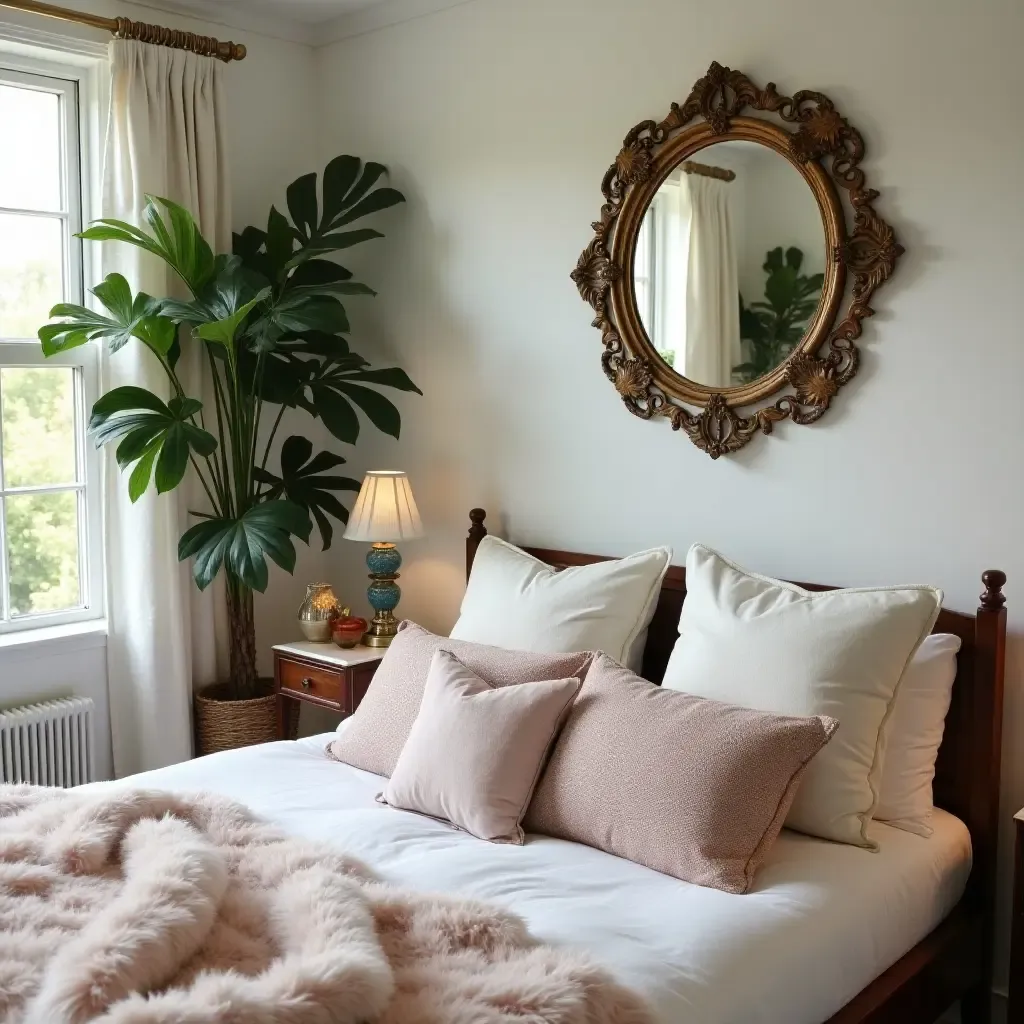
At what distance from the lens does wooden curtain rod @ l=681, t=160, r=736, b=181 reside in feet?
9.78

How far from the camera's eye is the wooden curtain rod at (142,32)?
3.38m

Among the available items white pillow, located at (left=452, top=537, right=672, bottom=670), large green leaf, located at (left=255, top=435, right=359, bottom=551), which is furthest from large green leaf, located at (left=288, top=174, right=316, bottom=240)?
white pillow, located at (left=452, top=537, right=672, bottom=670)

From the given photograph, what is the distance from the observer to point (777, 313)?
291cm

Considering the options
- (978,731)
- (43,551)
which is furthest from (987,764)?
(43,551)

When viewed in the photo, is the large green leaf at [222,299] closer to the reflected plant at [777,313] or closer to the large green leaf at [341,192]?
the large green leaf at [341,192]

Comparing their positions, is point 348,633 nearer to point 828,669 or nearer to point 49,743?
point 49,743

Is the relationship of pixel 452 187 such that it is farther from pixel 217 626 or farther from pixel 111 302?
pixel 217 626

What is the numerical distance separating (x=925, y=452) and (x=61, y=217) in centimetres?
266

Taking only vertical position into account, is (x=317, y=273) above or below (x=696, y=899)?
above

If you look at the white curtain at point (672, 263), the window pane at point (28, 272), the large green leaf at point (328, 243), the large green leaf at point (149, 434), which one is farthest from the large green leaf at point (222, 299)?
the white curtain at point (672, 263)

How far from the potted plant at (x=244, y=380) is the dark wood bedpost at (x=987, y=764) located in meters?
1.84

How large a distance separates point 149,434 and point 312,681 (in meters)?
0.88

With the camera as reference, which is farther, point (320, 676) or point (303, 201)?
point (303, 201)

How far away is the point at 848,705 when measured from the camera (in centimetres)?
242
